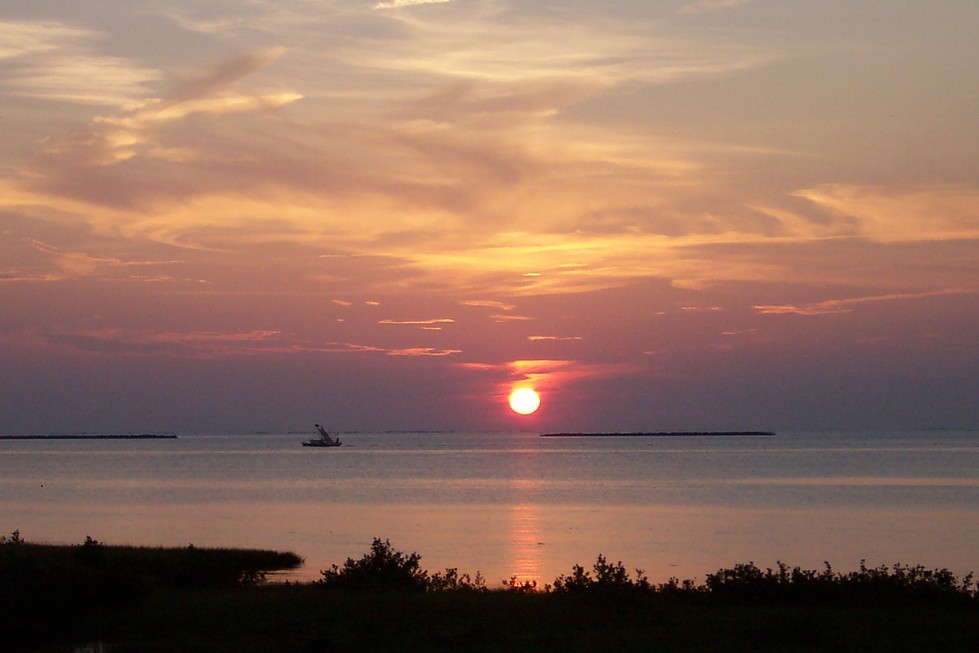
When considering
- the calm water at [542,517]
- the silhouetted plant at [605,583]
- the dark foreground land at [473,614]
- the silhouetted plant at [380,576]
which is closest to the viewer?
the dark foreground land at [473,614]

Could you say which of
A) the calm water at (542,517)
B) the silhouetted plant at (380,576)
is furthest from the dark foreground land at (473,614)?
the calm water at (542,517)

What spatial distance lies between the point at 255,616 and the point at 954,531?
46.7 m

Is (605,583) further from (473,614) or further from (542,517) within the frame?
(542,517)

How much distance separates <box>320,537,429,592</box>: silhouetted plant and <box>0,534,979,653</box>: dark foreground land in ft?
0.14

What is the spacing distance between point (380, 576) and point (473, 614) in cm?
488

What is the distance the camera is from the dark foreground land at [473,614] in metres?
16.6

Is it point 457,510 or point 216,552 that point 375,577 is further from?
point 457,510

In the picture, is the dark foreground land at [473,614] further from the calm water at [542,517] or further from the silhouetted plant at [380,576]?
the calm water at [542,517]

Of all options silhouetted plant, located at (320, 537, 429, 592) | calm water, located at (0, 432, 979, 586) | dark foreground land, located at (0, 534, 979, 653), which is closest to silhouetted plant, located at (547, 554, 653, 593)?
dark foreground land, located at (0, 534, 979, 653)

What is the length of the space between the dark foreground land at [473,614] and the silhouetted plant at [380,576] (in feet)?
0.14

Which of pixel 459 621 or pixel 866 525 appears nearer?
pixel 459 621

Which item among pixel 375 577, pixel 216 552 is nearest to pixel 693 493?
pixel 216 552

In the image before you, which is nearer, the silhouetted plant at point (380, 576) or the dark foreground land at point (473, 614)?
the dark foreground land at point (473, 614)

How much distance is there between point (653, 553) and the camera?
46000mm
